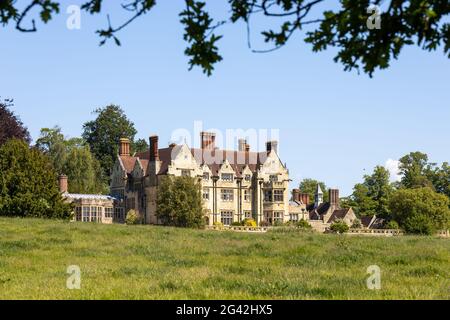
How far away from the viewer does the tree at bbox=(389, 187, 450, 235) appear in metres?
79.4

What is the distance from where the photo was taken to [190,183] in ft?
211

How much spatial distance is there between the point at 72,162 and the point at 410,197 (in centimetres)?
4323

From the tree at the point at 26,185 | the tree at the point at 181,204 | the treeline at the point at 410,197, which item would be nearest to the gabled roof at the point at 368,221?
the treeline at the point at 410,197

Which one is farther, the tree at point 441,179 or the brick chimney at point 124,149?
the tree at point 441,179

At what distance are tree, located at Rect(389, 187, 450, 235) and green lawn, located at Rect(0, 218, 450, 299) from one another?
2038 inches

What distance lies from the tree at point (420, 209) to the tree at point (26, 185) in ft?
142

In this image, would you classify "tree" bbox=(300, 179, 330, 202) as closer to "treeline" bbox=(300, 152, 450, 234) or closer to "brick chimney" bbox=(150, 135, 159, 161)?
"treeline" bbox=(300, 152, 450, 234)

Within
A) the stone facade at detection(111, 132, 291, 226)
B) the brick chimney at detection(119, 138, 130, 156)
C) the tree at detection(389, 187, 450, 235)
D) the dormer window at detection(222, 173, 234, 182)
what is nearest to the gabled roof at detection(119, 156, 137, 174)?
the stone facade at detection(111, 132, 291, 226)

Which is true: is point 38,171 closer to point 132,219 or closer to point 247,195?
point 132,219

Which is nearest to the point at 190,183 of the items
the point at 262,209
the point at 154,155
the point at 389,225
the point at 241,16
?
the point at 154,155

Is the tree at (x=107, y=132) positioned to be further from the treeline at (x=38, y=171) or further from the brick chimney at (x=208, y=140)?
the brick chimney at (x=208, y=140)

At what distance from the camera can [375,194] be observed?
342 ft

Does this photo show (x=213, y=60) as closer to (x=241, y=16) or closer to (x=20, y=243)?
(x=241, y=16)

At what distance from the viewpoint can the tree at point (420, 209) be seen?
79375mm
